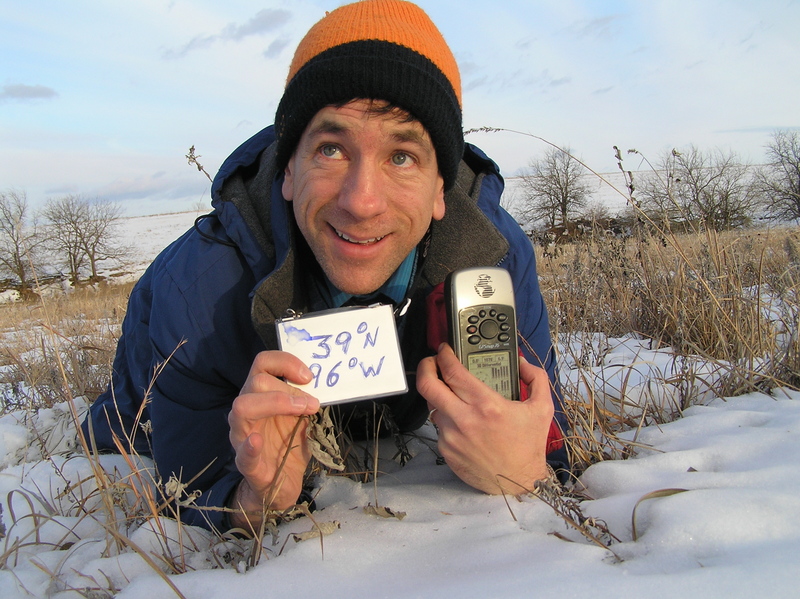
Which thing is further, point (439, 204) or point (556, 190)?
point (556, 190)

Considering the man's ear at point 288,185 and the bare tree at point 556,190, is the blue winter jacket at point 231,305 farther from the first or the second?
the bare tree at point 556,190

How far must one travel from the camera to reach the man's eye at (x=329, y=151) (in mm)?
1691

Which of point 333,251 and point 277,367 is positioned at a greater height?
point 333,251

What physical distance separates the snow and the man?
6.7 inches

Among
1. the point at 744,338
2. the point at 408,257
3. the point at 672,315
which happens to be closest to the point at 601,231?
the point at 672,315

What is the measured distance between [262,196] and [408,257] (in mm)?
597

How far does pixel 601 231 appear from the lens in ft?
13.3

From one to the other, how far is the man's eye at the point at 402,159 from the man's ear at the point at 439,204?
7.8 inches

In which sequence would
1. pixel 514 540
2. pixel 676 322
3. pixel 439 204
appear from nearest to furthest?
pixel 514 540 → pixel 439 204 → pixel 676 322

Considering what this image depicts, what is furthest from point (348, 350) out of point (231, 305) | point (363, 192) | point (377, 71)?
Result: point (377, 71)

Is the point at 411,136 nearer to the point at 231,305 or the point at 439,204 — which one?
the point at 439,204

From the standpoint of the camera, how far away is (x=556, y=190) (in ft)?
123

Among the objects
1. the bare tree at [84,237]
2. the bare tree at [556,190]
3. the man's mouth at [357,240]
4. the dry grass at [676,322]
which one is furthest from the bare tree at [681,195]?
the bare tree at [84,237]

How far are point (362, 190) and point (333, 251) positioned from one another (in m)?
0.25
